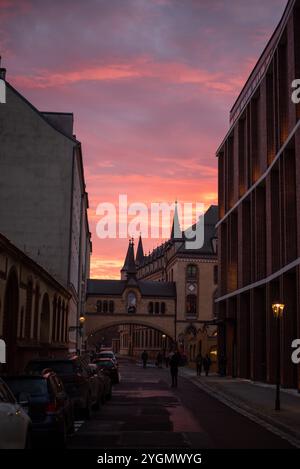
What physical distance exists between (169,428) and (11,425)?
26.6 feet

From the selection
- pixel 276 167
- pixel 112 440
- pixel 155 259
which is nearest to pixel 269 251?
pixel 276 167

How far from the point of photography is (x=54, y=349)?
124 feet

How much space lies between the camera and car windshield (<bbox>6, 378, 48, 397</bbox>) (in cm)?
1183

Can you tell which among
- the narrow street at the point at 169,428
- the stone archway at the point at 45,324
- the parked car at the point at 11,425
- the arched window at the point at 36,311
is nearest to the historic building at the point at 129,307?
the stone archway at the point at 45,324

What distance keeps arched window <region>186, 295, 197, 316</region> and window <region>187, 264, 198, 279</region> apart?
3120 millimetres

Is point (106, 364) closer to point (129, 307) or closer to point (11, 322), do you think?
point (11, 322)

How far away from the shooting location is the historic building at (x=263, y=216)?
32.2 metres

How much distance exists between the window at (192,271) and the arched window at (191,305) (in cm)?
312

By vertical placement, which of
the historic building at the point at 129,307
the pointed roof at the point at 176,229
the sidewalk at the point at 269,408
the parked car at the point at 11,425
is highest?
the pointed roof at the point at 176,229

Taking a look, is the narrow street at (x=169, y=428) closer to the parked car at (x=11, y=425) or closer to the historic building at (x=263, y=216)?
the parked car at (x=11, y=425)

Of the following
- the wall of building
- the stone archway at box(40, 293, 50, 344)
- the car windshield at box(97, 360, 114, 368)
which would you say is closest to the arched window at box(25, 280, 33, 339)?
the car windshield at box(97, 360, 114, 368)

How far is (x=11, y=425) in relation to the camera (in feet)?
28.0

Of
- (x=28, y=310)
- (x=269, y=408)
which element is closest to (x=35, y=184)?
(x=28, y=310)

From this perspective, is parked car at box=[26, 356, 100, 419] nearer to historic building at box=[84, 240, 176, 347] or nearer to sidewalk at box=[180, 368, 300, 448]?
sidewalk at box=[180, 368, 300, 448]
